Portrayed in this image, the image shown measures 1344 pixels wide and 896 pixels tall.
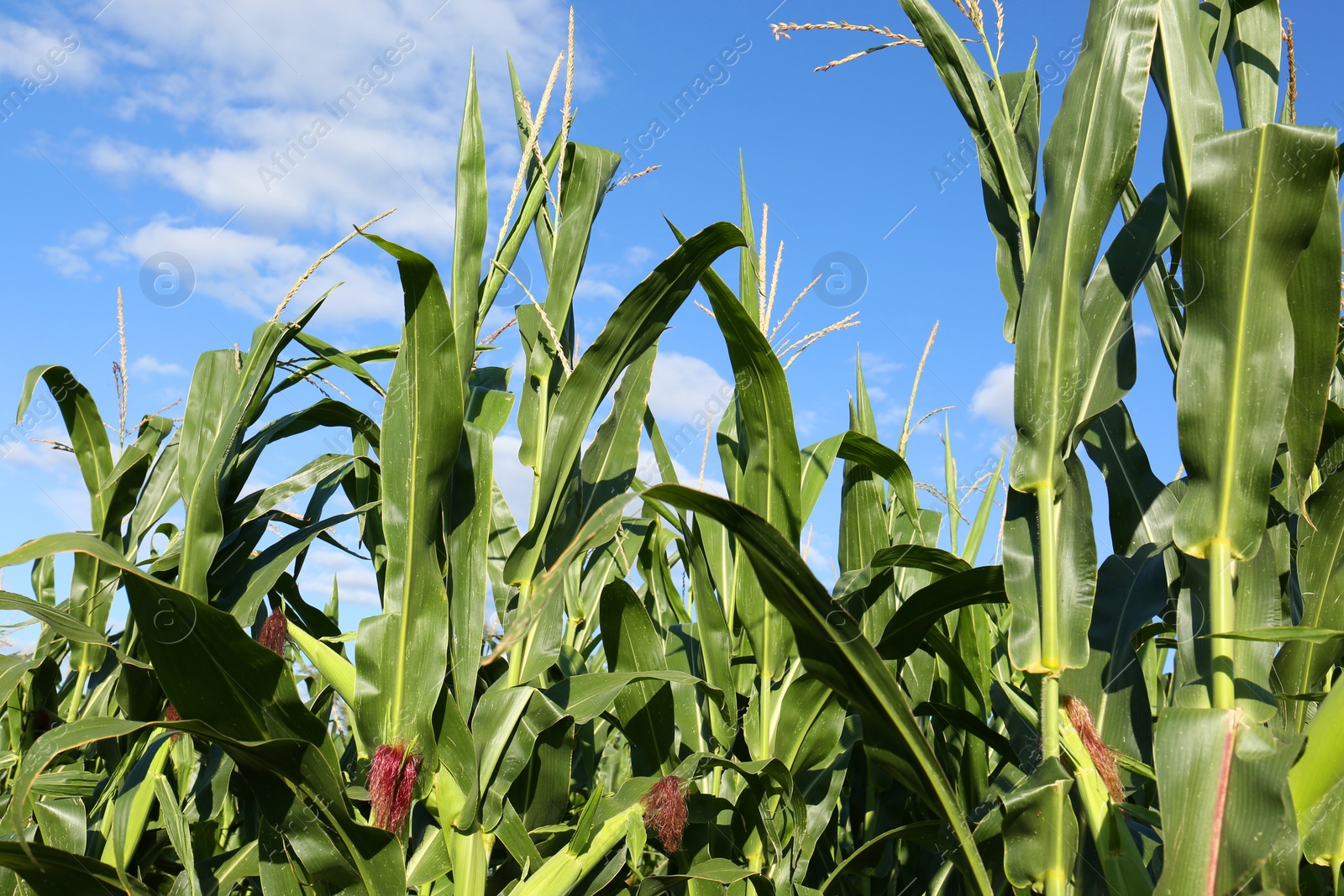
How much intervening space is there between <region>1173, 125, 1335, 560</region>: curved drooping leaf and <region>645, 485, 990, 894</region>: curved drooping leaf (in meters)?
0.46

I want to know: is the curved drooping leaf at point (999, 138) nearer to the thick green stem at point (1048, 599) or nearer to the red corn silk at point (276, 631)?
the thick green stem at point (1048, 599)

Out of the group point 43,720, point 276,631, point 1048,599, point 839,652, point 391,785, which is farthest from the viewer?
point 43,720

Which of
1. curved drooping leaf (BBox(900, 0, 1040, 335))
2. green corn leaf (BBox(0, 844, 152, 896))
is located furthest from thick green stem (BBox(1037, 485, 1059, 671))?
green corn leaf (BBox(0, 844, 152, 896))

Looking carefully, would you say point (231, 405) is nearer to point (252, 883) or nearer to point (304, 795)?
point (304, 795)

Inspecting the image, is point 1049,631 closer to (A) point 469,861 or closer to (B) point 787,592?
(B) point 787,592

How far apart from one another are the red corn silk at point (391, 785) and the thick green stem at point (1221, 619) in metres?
1.17

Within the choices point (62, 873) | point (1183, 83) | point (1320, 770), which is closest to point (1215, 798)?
point (1320, 770)

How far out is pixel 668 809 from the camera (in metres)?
1.41

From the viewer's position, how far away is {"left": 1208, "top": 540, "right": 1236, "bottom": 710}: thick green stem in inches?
42.3

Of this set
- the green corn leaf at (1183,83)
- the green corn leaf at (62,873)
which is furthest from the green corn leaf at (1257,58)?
the green corn leaf at (62,873)

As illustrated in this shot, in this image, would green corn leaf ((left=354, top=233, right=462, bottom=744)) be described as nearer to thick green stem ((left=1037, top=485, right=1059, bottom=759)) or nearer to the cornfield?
the cornfield

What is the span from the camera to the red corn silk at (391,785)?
1.29 m

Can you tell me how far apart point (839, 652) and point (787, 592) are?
120 millimetres

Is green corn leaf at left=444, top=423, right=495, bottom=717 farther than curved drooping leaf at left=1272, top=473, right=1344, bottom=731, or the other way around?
green corn leaf at left=444, top=423, right=495, bottom=717
